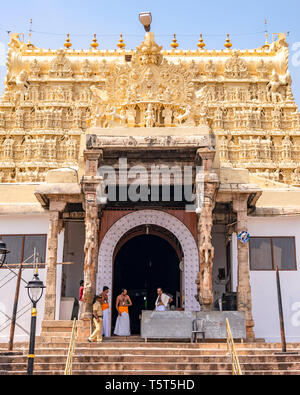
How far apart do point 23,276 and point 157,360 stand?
590cm

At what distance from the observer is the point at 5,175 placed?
111 feet

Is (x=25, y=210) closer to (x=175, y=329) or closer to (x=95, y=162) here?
(x=95, y=162)

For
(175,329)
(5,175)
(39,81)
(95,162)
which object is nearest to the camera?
(175,329)

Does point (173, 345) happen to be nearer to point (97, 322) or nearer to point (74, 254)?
point (97, 322)

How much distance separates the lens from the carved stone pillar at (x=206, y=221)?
514 inches

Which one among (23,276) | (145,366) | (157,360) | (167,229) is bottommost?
(145,366)

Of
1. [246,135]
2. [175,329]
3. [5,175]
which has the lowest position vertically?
[175,329]

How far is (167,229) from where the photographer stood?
50.5 ft

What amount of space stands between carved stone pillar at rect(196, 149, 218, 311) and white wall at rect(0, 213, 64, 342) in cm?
412

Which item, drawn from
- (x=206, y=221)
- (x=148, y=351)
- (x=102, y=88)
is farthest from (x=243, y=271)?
(x=102, y=88)

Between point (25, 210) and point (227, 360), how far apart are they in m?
7.54

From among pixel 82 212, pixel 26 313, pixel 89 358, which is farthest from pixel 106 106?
pixel 89 358

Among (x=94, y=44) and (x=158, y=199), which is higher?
(x=94, y=44)

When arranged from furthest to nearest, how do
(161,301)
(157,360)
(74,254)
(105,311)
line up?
(74,254), (161,301), (105,311), (157,360)
